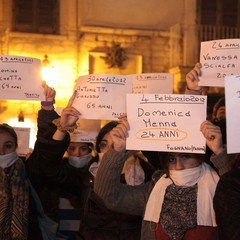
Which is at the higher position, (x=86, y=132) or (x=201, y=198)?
(x=86, y=132)

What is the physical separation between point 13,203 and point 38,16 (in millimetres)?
8775

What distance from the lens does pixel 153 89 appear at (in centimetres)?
434

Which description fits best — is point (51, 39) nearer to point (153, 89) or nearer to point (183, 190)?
point (153, 89)

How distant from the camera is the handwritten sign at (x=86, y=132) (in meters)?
4.60

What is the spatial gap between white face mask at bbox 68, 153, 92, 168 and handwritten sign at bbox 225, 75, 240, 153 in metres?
1.97

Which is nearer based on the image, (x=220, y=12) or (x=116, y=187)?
A: (x=116, y=187)

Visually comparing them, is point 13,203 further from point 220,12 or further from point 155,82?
point 220,12

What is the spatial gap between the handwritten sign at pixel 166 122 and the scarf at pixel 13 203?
98 cm

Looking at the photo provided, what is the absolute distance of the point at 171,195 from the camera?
2.97 m

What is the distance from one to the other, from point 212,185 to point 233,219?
0.56m

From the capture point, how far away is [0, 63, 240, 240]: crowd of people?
285cm

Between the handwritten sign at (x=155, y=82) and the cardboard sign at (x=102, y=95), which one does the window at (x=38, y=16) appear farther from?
the cardboard sign at (x=102, y=95)

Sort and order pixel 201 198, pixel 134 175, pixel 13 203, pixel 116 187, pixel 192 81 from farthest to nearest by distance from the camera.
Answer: pixel 134 175 < pixel 13 203 < pixel 192 81 < pixel 116 187 < pixel 201 198

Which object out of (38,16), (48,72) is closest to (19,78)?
(48,72)
